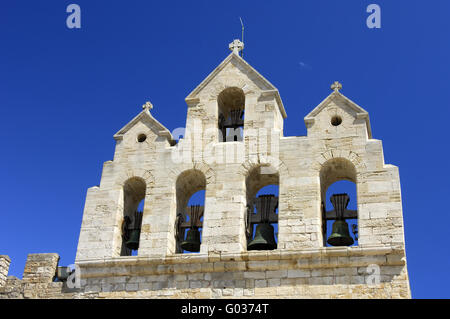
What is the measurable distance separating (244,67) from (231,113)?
128cm

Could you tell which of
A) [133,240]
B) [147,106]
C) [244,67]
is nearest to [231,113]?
[244,67]

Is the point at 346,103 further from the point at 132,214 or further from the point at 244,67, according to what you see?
the point at 132,214

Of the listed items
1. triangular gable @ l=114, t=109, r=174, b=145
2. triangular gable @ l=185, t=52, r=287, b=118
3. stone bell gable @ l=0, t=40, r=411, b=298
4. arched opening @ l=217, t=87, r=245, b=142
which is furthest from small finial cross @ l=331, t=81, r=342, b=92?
triangular gable @ l=114, t=109, r=174, b=145

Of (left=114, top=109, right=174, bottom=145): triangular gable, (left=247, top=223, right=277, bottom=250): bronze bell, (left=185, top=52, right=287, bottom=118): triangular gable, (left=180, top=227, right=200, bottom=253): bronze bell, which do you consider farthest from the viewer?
(left=114, top=109, right=174, bottom=145): triangular gable

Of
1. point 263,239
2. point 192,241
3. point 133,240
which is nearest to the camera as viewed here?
point 263,239

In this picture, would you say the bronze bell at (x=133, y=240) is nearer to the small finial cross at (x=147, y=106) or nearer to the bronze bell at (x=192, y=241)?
the bronze bell at (x=192, y=241)

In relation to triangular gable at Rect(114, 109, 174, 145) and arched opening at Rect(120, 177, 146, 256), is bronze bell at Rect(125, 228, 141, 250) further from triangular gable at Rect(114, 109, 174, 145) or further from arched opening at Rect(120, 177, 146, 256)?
triangular gable at Rect(114, 109, 174, 145)

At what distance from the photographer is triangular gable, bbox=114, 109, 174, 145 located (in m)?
17.8

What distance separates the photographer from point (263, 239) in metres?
16.3

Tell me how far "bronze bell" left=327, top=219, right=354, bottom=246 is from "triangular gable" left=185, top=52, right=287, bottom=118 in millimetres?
3421

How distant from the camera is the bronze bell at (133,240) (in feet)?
55.8

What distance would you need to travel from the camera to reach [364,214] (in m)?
15.4

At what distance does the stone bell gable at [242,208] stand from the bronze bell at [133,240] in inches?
1.1
